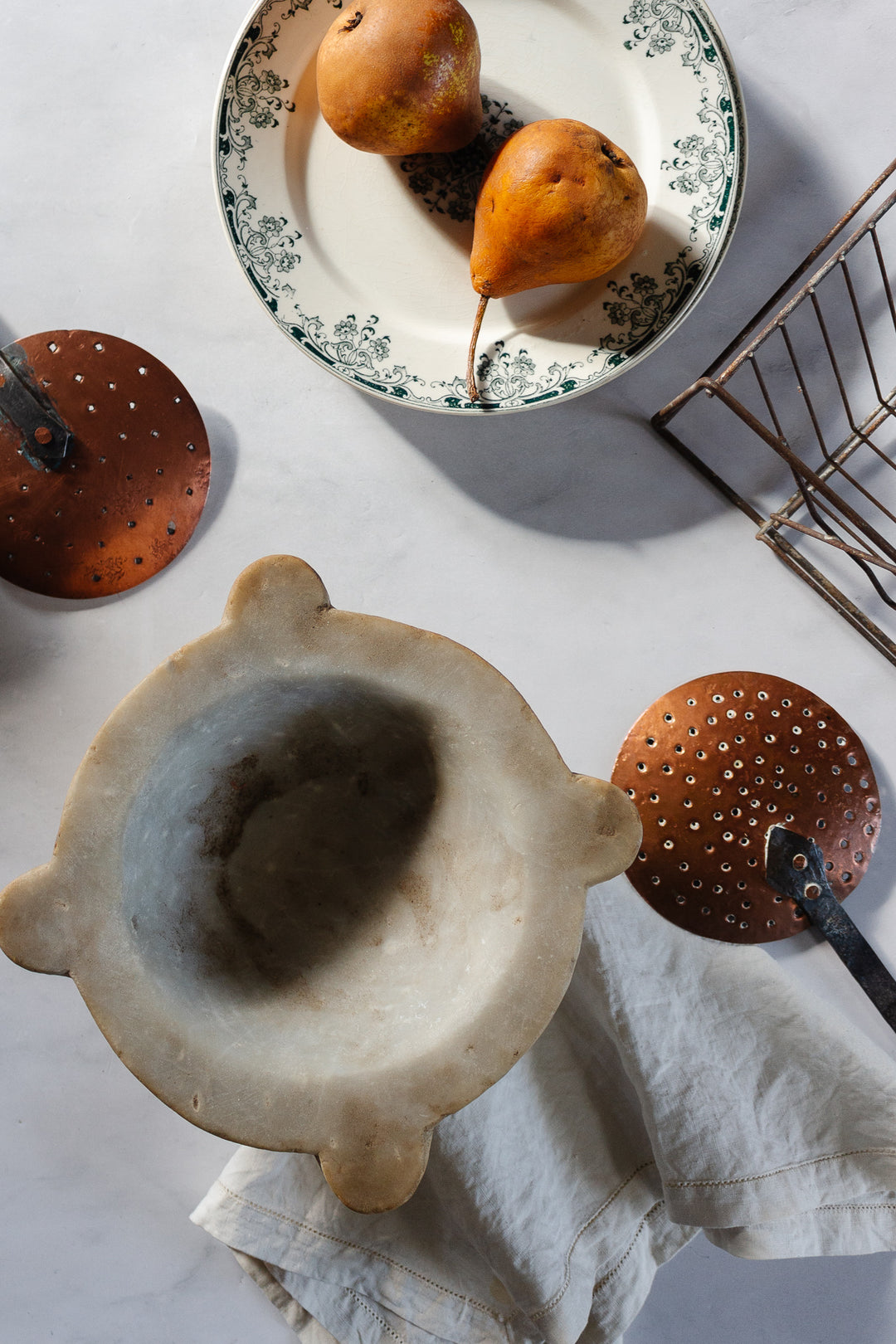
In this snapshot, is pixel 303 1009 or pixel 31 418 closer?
pixel 303 1009

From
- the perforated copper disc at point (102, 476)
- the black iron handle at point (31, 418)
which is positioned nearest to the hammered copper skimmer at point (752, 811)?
the perforated copper disc at point (102, 476)

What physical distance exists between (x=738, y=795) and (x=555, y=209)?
0.54 meters

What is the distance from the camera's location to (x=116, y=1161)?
2.95 ft

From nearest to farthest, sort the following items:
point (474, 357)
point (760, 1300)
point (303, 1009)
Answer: point (303, 1009), point (474, 357), point (760, 1300)

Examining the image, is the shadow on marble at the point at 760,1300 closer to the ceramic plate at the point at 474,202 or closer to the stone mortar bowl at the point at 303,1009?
the stone mortar bowl at the point at 303,1009

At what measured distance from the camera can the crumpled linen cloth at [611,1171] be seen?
768 millimetres

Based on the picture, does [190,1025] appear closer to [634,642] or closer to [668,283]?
[634,642]

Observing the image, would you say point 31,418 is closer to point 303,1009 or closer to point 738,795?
point 303,1009

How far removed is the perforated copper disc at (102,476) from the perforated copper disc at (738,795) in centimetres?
50

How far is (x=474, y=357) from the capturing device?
80cm

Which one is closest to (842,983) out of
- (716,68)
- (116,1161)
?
(116,1161)

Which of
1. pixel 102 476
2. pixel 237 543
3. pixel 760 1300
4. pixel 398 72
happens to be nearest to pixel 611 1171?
pixel 760 1300

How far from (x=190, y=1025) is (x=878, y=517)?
2.52ft

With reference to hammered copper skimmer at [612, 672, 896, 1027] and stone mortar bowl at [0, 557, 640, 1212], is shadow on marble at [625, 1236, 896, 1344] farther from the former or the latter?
stone mortar bowl at [0, 557, 640, 1212]
